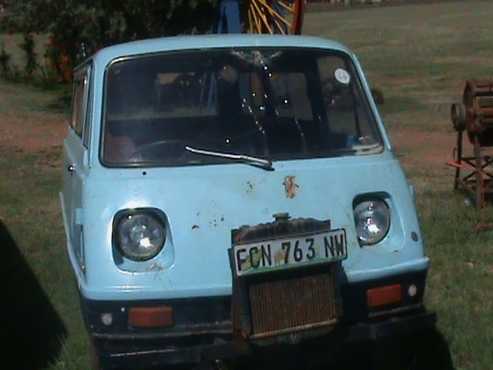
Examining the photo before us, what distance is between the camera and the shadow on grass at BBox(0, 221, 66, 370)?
6.19 meters

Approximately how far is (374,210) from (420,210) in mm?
4542

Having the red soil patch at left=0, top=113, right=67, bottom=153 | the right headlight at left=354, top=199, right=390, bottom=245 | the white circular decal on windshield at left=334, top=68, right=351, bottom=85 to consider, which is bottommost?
the red soil patch at left=0, top=113, right=67, bottom=153

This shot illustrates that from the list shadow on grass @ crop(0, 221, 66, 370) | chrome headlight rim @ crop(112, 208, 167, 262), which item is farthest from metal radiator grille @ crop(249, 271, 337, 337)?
shadow on grass @ crop(0, 221, 66, 370)

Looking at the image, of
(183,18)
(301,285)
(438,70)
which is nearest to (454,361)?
(301,285)

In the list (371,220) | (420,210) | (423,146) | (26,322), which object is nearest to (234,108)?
(371,220)

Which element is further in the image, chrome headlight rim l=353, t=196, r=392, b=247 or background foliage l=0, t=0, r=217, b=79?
background foliage l=0, t=0, r=217, b=79

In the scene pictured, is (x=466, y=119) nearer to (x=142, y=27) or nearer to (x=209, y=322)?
(x=209, y=322)

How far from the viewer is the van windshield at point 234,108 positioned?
545 cm

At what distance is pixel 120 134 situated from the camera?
5.45m

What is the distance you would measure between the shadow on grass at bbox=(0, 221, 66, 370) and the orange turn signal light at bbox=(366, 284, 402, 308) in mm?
2024

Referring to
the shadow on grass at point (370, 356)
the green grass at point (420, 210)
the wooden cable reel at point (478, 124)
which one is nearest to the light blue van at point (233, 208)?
the shadow on grass at point (370, 356)

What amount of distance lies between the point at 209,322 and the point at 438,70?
21521 mm

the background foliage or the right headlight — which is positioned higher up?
the right headlight

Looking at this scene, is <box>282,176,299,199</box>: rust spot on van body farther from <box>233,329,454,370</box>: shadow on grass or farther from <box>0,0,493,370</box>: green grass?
<box>0,0,493,370</box>: green grass
